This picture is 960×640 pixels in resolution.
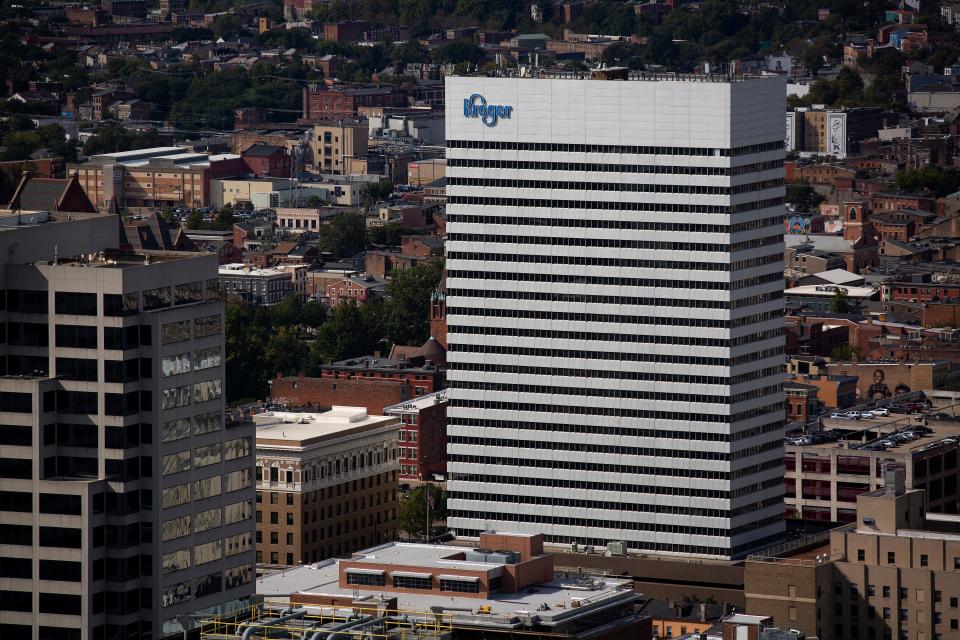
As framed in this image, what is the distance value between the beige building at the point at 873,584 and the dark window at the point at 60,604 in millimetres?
53308

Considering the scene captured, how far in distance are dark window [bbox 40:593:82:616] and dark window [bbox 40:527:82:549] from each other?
226 cm

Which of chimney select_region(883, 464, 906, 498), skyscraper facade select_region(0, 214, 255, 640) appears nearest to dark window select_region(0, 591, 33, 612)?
skyscraper facade select_region(0, 214, 255, 640)

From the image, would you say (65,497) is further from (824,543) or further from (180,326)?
(824,543)

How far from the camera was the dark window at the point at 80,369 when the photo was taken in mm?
134625

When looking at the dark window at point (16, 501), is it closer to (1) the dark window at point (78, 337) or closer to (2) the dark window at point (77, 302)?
(1) the dark window at point (78, 337)

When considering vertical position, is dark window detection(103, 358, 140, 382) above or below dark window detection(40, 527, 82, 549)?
above

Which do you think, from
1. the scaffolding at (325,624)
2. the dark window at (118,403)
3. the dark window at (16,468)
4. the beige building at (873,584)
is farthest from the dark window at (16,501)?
the beige building at (873,584)

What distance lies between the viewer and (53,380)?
442 ft

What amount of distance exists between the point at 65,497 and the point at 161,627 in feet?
24.5

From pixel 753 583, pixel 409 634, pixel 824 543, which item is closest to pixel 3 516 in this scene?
pixel 409 634

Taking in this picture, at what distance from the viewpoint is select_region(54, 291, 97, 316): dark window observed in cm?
13475

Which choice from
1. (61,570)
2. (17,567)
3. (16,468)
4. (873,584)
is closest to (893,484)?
(873,584)

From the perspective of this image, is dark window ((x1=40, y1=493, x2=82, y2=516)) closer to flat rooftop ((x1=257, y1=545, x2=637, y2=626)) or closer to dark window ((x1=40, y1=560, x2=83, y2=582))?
dark window ((x1=40, y1=560, x2=83, y2=582))

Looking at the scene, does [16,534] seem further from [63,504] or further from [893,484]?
[893,484]
